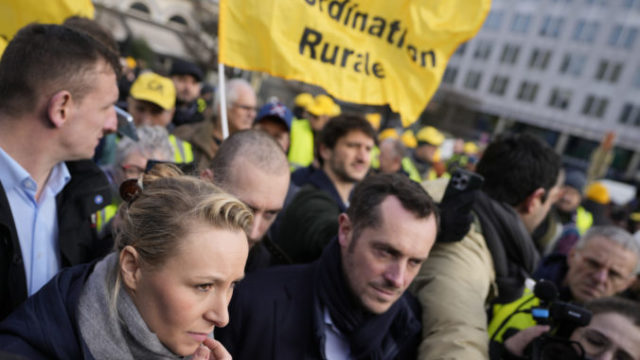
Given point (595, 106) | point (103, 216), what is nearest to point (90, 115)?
point (103, 216)

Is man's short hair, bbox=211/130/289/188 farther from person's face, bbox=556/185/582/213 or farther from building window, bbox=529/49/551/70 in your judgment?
building window, bbox=529/49/551/70

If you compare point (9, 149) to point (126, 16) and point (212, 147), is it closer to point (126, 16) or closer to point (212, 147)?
point (212, 147)

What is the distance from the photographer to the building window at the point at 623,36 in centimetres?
3878

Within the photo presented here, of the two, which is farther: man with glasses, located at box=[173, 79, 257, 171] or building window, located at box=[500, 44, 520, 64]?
building window, located at box=[500, 44, 520, 64]

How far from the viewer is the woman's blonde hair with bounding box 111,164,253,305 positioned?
1372 millimetres

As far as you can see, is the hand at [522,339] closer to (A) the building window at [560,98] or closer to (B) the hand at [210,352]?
(B) the hand at [210,352]

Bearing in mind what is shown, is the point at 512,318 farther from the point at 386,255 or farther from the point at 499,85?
the point at 499,85

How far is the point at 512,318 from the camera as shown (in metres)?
2.22

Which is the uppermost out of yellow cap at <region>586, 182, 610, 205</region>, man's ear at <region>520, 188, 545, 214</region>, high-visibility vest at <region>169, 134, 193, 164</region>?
yellow cap at <region>586, 182, 610, 205</region>

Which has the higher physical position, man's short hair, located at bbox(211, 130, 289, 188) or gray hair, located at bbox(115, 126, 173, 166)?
man's short hair, located at bbox(211, 130, 289, 188)

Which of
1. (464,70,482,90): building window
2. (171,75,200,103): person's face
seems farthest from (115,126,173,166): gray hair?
(464,70,482,90): building window

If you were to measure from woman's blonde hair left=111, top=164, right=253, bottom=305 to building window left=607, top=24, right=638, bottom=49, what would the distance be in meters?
49.6

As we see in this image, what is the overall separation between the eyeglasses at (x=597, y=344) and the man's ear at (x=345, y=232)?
1264 millimetres

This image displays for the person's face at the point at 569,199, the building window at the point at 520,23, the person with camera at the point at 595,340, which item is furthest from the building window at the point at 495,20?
the person with camera at the point at 595,340
